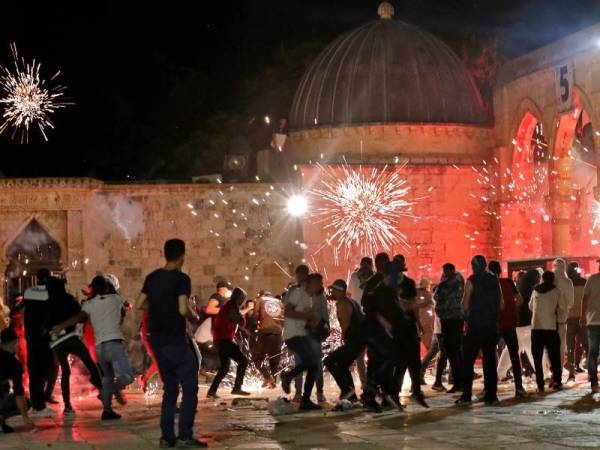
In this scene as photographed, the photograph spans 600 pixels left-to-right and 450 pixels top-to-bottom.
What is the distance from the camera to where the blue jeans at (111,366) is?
1223 centimetres

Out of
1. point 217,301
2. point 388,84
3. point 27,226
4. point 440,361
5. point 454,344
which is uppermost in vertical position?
point 388,84

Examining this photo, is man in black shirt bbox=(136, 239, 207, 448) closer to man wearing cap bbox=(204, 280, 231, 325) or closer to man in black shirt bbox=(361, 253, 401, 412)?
man in black shirt bbox=(361, 253, 401, 412)

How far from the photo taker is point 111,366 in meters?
12.4

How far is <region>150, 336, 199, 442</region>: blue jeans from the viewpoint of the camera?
964 centimetres

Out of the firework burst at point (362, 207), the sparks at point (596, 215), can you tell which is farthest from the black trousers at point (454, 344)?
the sparks at point (596, 215)

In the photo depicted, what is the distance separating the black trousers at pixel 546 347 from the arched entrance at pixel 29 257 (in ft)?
46.5

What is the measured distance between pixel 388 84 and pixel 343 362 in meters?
14.1

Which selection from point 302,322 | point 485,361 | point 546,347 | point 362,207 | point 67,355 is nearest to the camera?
point 485,361

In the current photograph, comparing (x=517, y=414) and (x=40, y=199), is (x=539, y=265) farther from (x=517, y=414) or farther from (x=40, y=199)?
(x=40, y=199)

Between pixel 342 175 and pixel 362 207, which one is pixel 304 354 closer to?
pixel 362 207

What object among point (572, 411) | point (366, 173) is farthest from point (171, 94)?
point (572, 411)

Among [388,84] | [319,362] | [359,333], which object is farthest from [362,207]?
[359,333]

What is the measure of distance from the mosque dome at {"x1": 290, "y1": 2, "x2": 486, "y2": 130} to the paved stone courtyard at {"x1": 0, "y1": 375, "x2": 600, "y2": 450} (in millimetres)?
13207

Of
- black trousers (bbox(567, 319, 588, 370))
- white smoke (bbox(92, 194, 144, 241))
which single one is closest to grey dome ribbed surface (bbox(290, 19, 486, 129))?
white smoke (bbox(92, 194, 144, 241))
